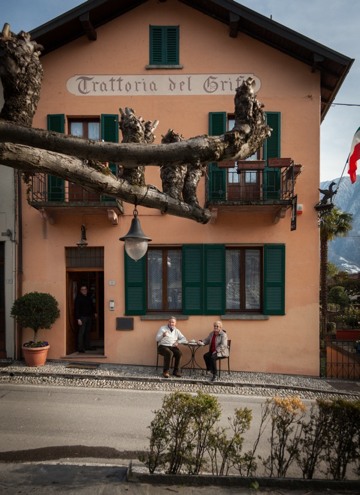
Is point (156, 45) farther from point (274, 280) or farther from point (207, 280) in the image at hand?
point (274, 280)

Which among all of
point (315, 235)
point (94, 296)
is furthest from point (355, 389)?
point (94, 296)

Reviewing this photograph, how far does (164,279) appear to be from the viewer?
1114 centimetres

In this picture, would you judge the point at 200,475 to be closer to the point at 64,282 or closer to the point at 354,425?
the point at 354,425

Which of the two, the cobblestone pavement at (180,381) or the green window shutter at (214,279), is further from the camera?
the green window shutter at (214,279)

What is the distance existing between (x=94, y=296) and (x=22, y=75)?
9.50 metres

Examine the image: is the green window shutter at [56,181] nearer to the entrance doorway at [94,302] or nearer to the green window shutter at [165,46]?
the entrance doorway at [94,302]

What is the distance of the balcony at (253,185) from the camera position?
10.0m

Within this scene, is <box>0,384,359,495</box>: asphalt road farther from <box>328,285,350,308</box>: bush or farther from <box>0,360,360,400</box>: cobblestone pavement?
<box>328,285,350,308</box>: bush

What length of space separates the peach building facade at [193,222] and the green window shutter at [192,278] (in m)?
0.03

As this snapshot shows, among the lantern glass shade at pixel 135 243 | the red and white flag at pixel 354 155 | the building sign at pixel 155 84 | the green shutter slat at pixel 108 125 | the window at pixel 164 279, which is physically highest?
the building sign at pixel 155 84

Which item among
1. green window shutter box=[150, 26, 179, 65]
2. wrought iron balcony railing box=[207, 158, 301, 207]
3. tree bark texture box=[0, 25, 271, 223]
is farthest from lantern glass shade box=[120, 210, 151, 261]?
green window shutter box=[150, 26, 179, 65]

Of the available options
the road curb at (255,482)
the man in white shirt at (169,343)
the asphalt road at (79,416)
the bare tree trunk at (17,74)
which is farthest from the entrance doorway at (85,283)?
the bare tree trunk at (17,74)

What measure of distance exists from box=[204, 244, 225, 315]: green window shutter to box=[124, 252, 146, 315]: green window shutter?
1693 millimetres

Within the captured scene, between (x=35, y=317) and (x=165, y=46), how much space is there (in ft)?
26.0
